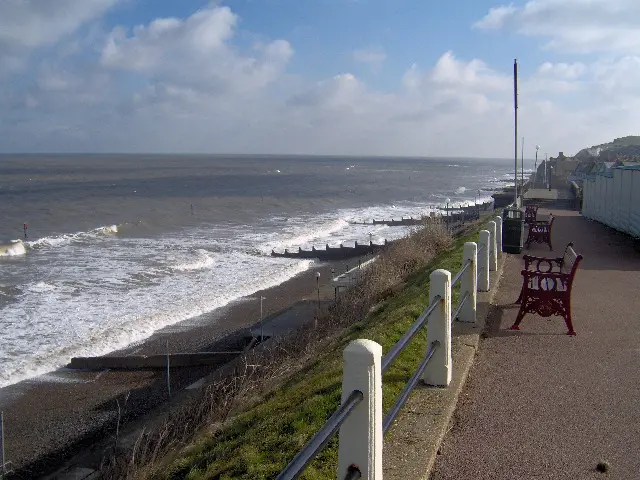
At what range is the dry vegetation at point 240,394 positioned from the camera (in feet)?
23.3

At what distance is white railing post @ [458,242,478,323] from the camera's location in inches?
288

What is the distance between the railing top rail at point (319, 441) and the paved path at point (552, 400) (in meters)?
1.63

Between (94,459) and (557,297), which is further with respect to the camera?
(94,459)

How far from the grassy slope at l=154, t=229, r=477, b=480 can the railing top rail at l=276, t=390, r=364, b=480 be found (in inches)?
64.8

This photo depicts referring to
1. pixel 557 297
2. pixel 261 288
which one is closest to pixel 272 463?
pixel 557 297

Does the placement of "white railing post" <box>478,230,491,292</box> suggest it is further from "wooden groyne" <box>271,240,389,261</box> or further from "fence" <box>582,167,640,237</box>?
"wooden groyne" <box>271,240,389,261</box>

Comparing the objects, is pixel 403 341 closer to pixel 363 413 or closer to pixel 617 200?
pixel 363 413

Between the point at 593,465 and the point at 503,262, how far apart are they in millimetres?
8806

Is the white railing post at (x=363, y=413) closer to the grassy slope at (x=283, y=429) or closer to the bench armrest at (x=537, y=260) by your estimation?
the grassy slope at (x=283, y=429)

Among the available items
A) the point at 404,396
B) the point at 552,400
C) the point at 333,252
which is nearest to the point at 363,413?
the point at 404,396

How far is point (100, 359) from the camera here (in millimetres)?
16484

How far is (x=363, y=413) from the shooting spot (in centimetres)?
293

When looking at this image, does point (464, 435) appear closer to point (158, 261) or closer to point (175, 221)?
point (158, 261)

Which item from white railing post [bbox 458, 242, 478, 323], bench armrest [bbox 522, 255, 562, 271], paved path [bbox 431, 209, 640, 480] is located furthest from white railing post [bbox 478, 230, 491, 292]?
white railing post [bbox 458, 242, 478, 323]
